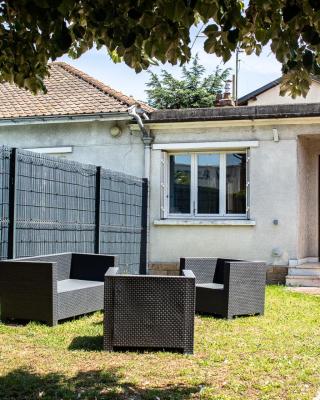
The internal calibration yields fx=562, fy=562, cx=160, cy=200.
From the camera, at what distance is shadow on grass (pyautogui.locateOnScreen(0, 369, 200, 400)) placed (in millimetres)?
4375

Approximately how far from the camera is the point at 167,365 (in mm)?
5336

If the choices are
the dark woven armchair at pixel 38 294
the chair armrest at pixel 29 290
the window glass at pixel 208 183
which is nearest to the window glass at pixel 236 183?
the window glass at pixel 208 183

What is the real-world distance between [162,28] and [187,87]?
118 feet

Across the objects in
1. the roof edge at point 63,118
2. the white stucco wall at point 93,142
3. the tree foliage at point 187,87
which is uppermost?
the tree foliage at point 187,87

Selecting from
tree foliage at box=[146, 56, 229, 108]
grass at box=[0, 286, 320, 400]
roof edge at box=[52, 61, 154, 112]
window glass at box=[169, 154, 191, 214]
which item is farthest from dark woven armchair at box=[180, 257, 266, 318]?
tree foliage at box=[146, 56, 229, 108]

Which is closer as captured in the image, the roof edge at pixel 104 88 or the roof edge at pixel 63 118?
the roof edge at pixel 63 118

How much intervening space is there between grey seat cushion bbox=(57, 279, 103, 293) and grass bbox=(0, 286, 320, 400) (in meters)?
0.46

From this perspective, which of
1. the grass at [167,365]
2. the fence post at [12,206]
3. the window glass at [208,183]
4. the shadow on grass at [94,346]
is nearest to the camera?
the grass at [167,365]

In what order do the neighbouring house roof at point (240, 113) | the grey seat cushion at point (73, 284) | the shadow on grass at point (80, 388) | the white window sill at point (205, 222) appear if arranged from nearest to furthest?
the shadow on grass at point (80, 388), the grey seat cushion at point (73, 284), the neighbouring house roof at point (240, 113), the white window sill at point (205, 222)

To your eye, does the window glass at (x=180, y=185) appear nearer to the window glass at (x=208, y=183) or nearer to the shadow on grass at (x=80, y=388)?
the window glass at (x=208, y=183)

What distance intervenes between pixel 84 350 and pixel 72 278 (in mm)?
3060

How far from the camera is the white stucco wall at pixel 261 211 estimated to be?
12.5m

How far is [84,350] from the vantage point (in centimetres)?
584

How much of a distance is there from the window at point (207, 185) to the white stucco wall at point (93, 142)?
0.95 m
